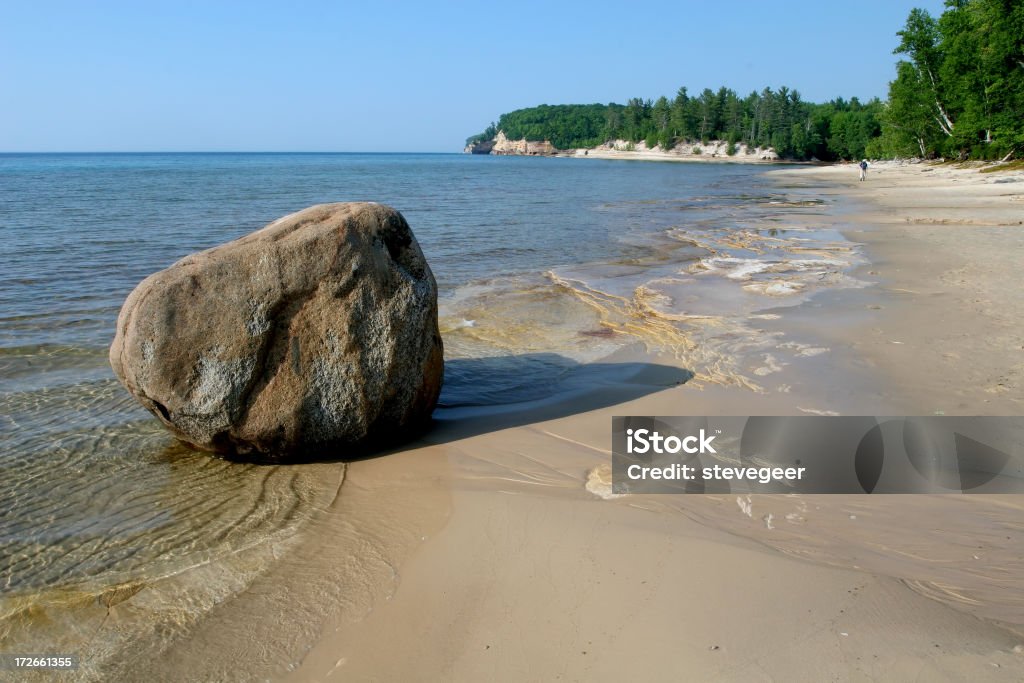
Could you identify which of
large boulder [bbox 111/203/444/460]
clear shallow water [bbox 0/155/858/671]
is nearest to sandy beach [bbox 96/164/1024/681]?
large boulder [bbox 111/203/444/460]

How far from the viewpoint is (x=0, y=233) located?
19.2 metres

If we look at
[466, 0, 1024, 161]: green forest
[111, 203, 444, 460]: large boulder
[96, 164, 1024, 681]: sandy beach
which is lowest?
[96, 164, 1024, 681]: sandy beach

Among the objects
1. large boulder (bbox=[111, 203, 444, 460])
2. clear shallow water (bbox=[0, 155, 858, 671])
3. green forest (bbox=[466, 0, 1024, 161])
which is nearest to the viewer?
clear shallow water (bbox=[0, 155, 858, 671])

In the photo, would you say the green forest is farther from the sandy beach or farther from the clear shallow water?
the sandy beach

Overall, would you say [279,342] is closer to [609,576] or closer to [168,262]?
[609,576]

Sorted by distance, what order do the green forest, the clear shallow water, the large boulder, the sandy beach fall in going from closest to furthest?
the sandy beach → the clear shallow water → the large boulder → the green forest

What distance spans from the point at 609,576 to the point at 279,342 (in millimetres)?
3157

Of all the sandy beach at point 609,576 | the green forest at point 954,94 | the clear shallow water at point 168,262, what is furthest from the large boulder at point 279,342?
the green forest at point 954,94

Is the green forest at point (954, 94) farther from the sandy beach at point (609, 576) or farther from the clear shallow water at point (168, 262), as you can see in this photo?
the sandy beach at point (609, 576)

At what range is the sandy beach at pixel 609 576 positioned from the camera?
10.6 ft

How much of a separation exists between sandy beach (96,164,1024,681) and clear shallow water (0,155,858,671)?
2.40 feet

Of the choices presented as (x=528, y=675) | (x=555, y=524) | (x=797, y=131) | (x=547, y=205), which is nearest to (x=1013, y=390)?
(x=555, y=524)

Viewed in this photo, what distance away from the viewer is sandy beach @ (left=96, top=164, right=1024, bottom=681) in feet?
10.6

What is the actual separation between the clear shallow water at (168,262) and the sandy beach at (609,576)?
73 cm
